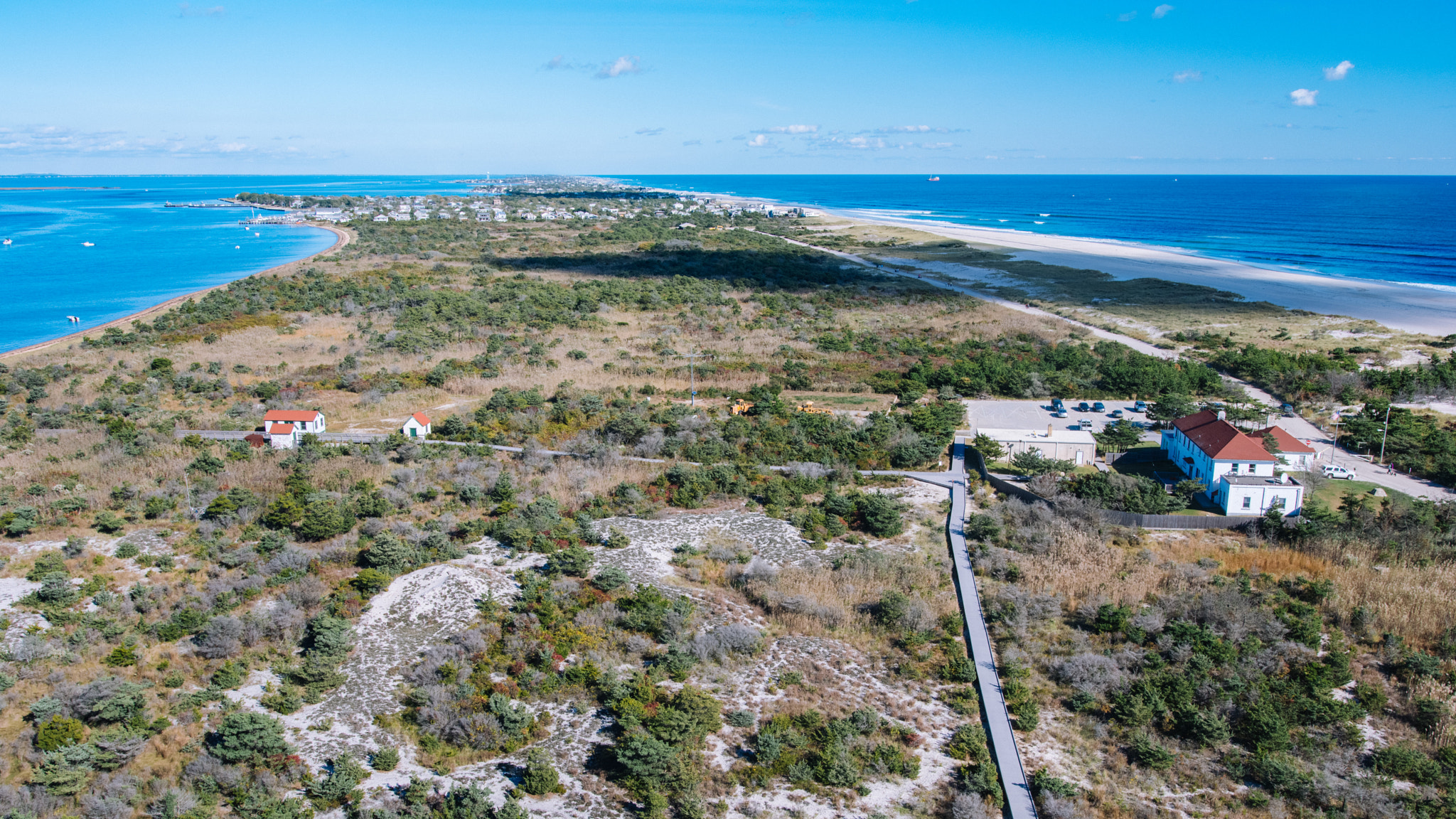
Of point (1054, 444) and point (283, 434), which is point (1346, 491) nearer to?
point (1054, 444)

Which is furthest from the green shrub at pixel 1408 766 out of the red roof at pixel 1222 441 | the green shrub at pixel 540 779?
the green shrub at pixel 540 779

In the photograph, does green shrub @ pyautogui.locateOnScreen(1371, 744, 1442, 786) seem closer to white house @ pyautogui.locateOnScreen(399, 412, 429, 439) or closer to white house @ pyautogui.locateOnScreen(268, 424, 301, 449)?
white house @ pyautogui.locateOnScreen(399, 412, 429, 439)

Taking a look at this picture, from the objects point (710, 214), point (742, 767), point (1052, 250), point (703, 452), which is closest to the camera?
point (742, 767)

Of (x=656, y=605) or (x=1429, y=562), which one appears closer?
(x=656, y=605)

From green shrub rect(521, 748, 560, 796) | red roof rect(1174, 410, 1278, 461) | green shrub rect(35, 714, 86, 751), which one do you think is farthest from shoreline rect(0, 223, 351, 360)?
red roof rect(1174, 410, 1278, 461)

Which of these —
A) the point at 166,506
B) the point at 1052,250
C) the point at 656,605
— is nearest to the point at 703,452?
the point at 656,605

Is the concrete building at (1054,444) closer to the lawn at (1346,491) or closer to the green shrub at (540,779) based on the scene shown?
the lawn at (1346,491)

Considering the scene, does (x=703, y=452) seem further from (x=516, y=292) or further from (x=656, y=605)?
(x=516, y=292)
